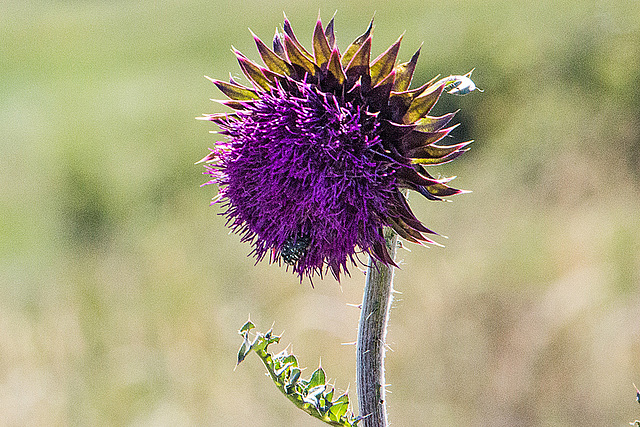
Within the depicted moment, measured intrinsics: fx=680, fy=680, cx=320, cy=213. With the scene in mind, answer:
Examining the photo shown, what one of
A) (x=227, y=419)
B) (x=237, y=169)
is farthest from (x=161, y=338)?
(x=237, y=169)

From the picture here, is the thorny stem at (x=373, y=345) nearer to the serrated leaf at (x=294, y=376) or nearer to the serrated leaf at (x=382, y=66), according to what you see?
the serrated leaf at (x=294, y=376)

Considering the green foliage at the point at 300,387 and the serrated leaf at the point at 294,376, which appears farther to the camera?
the serrated leaf at the point at 294,376

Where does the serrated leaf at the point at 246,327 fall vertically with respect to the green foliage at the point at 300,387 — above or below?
above

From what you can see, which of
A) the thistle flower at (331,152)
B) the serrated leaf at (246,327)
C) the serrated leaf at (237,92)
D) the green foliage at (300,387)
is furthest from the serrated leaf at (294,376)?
the serrated leaf at (237,92)

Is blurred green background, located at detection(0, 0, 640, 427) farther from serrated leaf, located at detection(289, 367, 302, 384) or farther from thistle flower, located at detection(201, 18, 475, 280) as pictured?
thistle flower, located at detection(201, 18, 475, 280)

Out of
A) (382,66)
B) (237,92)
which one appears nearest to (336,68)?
(382,66)

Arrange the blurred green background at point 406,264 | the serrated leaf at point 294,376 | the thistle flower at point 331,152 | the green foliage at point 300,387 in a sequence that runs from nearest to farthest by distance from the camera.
→ the thistle flower at point 331,152 → the green foliage at point 300,387 → the serrated leaf at point 294,376 → the blurred green background at point 406,264
